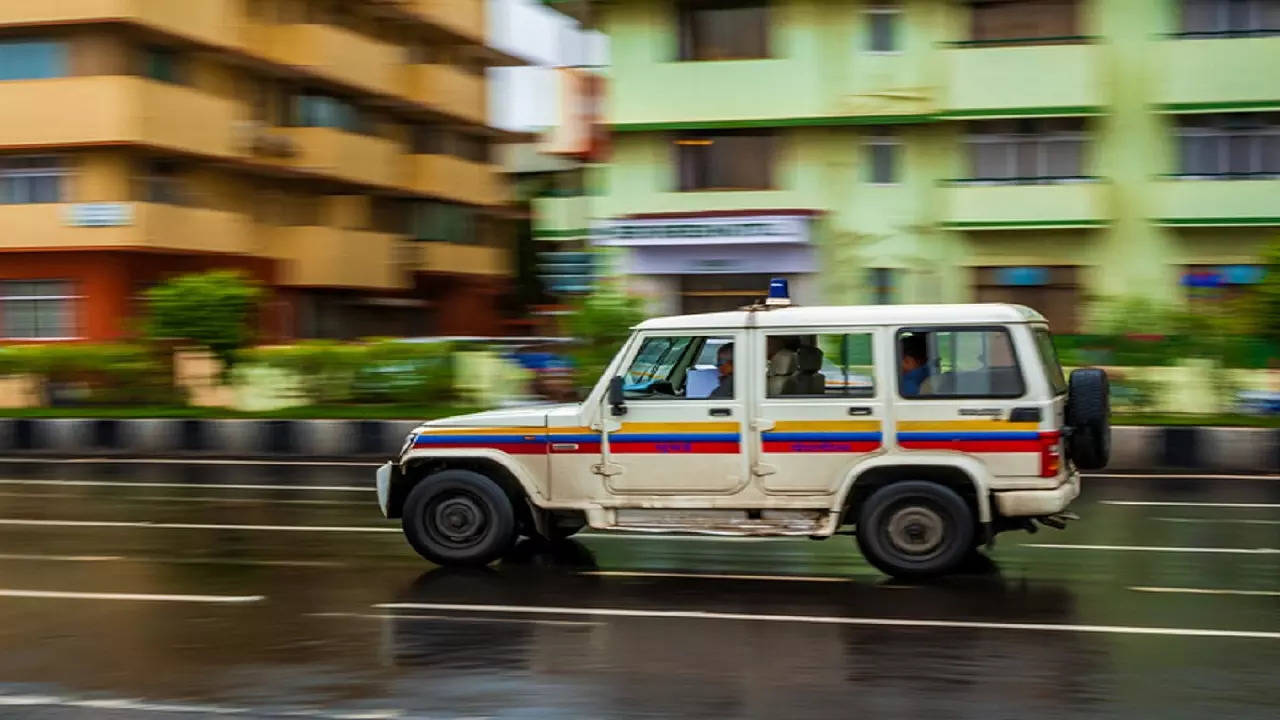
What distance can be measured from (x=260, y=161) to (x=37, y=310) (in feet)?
22.0

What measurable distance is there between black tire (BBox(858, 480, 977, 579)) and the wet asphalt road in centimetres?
17

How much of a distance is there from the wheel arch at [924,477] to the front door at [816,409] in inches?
3.6

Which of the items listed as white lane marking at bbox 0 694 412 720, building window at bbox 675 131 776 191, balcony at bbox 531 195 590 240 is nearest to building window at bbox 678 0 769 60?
building window at bbox 675 131 776 191

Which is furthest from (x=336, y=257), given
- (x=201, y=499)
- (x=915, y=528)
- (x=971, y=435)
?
(x=971, y=435)

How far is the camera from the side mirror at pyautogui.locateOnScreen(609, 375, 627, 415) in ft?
31.0

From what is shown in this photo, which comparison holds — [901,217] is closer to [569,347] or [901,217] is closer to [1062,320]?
[1062,320]

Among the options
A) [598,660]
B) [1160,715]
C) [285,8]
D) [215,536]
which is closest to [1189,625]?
[1160,715]

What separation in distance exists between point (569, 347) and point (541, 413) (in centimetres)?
1181

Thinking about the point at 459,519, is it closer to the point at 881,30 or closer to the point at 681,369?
the point at 681,369

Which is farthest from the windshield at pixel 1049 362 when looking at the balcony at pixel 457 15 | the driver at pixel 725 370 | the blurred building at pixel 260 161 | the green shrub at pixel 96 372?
the balcony at pixel 457 15

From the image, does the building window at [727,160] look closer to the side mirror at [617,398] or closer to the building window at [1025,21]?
the building window at [1025,21]

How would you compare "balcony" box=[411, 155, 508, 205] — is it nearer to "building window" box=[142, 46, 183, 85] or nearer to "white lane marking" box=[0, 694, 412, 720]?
"building window" box=[142, 46, 183, 85]

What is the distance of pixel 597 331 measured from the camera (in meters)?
21.2

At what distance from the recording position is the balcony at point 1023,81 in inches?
1085
